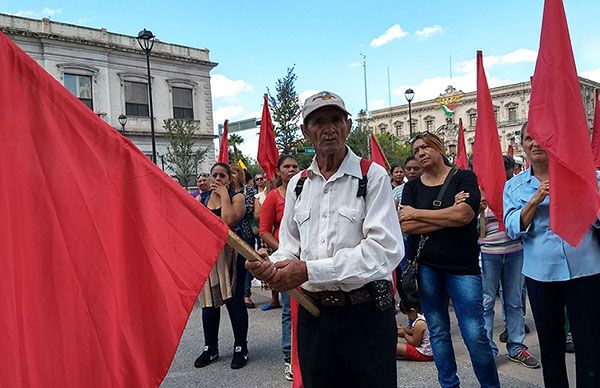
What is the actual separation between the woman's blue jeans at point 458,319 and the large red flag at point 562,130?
920 mm

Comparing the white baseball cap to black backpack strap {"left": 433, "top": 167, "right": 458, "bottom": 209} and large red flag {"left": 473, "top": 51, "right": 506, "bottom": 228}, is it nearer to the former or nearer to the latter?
black backpack strap {"left": 433, "top": 167, "right": 458, "bottom": 209}

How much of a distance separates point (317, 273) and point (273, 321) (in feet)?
15.9

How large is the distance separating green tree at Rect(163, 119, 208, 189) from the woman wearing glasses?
2707cm

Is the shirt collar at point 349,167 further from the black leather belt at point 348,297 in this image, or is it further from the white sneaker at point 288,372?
the white sneaker at point 288,372

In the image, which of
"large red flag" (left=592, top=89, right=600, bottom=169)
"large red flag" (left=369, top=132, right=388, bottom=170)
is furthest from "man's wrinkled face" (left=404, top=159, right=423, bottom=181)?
"large red flag" (left=592, top=89, right=600, bottom=169)

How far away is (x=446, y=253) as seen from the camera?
3812 millimetres

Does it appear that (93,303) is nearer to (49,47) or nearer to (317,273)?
(317,273)

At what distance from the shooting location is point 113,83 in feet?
107

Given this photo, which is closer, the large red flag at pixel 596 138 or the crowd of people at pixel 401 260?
the crowd of people at pixel 401 260

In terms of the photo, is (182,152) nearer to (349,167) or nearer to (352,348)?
(349,167)

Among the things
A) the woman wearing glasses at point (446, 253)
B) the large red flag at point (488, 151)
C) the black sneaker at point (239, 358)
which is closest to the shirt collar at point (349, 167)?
the woman wearing glasses at point (446, 253)

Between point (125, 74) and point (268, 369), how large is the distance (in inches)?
1247

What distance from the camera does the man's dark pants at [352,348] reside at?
256 centimetres

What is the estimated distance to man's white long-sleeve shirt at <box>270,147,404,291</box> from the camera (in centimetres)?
→ 241
